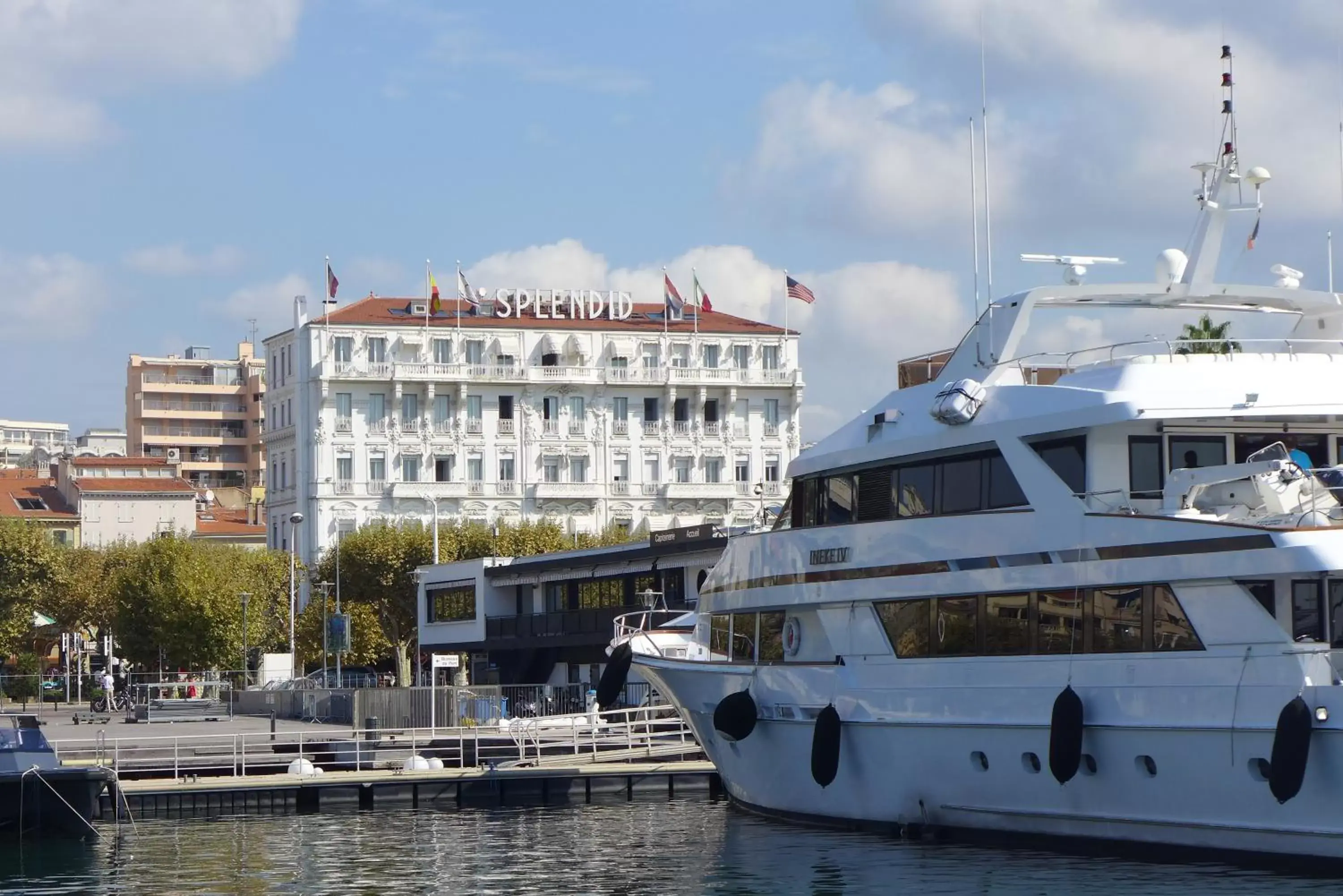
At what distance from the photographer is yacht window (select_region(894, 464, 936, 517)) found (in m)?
27.4

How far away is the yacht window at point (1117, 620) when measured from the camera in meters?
24.1

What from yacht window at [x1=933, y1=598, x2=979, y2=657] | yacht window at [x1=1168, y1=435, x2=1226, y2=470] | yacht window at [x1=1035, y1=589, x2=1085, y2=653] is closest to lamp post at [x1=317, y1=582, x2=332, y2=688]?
yacht window at [x1=933, y1=598, x2=979, y2=657]

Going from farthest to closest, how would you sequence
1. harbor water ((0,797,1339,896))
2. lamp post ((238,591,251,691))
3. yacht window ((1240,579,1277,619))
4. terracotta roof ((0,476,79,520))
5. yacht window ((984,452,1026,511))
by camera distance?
1. terracotta roof ((0,476,79,520))
2. lamp post ((238,591,251,691))
3. yacht window ((984,452,1026,511))
4. harbor water ((0,797,1339,896))
5. yacht window ((1240,579,1277,619))

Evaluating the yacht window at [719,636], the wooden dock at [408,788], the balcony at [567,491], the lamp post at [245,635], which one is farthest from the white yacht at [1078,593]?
the balcony at [567,491]

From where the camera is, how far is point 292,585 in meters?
78.3

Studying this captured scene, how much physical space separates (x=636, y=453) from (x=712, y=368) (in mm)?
6794

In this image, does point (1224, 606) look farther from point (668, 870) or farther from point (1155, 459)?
point (668, 870)

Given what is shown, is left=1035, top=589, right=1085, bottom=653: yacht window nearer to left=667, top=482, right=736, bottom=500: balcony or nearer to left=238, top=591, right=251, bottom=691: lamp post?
left=238, top=591, right=251, bottom=691: lamp post

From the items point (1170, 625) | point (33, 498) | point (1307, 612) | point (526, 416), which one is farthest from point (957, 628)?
point (33, 498)

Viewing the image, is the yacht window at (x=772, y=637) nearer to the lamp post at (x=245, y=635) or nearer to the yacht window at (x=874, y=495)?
the yacht window at (x=874, y=495)

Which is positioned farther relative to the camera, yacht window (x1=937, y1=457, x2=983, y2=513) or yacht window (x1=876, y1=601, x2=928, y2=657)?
yacht window (x1=876, y1=601, x2=928, y2=657)

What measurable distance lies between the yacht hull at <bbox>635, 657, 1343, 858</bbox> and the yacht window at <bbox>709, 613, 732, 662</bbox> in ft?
2.15

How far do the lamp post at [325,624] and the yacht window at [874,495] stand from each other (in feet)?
145

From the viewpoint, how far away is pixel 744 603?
3138 centimetres
